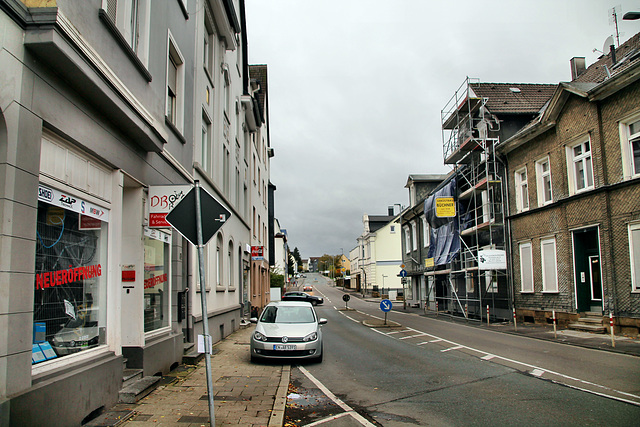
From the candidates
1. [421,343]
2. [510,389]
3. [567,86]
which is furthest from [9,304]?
[567,86]

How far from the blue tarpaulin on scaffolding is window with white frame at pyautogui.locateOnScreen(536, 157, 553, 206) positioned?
8365 mm

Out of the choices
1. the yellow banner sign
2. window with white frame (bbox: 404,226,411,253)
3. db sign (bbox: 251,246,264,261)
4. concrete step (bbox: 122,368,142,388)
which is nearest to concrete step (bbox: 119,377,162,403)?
concrete step (bbox: 122,368,142,388)

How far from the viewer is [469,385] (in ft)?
27.6

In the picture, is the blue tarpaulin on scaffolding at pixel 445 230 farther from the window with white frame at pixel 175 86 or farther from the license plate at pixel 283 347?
the window with white frame at pixel 175 86

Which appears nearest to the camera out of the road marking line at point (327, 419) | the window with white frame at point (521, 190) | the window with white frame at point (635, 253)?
the road marking line at point (327, 419)

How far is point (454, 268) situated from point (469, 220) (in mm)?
4359

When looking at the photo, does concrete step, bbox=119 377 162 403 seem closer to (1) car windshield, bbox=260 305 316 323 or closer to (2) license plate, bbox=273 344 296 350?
(2) license plate, bbox=273 344 296 350

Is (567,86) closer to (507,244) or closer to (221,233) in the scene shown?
(507,244)

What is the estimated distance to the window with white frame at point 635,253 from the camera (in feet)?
48.9

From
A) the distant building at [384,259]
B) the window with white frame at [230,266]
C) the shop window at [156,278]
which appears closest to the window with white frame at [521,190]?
the window with white frame at [230,266]

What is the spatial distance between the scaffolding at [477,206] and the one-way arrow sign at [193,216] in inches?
723

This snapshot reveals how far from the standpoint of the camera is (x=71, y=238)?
6152 millimetres

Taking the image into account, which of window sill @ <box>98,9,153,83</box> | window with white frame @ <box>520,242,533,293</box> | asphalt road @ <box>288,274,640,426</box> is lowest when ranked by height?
asphalt road @ <box>288,274,640,426</box>

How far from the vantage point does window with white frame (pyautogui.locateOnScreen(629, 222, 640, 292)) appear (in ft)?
48.9
